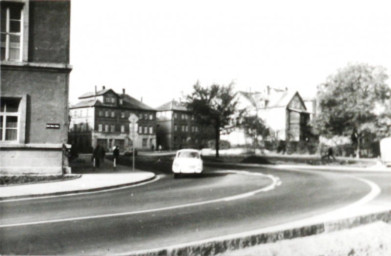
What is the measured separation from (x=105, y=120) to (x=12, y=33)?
71.5m

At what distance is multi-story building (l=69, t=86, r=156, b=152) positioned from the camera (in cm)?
8725

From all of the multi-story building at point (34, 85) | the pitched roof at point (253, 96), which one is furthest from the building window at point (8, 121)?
the pitched roof at point (253, 96)

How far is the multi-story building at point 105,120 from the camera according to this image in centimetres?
8725

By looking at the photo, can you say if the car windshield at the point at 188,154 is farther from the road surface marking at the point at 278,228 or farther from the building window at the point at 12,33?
the road surface marking at the point at 278,228

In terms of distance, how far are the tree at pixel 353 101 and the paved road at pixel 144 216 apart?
37.8 metres

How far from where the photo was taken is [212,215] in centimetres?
904

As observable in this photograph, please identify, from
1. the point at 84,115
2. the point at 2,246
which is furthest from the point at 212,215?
the point at 84,115

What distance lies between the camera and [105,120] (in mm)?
88625

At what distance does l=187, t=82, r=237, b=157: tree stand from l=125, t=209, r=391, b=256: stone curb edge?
35.8 meters

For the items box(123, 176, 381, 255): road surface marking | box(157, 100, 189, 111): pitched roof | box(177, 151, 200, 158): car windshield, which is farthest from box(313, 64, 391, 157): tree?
box(157, 100, 189, 111): pitched roof

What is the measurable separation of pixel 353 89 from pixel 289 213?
45.6 meters

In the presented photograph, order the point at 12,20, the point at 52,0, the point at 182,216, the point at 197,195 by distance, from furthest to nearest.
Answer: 1. the point at 52,0
2. the point at 12,20
3. the point at 197,195
4. the point at 182,216

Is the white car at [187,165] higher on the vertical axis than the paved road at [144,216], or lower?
higher

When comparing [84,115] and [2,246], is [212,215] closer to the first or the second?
[2,246]
